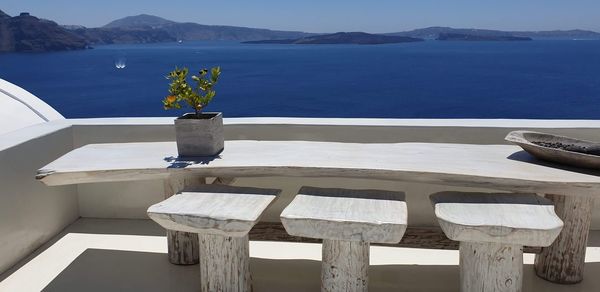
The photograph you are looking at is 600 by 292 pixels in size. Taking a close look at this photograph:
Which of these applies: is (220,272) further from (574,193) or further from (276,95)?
(276,95)

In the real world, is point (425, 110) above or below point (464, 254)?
below

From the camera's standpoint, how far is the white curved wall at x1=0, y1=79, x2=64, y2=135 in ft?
11.9

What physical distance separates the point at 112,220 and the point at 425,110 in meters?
37.4

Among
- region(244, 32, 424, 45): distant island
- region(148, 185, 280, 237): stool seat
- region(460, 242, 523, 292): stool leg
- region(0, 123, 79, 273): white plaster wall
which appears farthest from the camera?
region(244, 32, 424, 45): distant island

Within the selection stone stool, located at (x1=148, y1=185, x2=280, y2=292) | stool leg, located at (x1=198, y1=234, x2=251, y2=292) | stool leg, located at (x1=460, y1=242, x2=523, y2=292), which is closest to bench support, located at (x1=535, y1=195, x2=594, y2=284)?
stool leg, located at (x1=460, y1=242, x2=523, y2=292)

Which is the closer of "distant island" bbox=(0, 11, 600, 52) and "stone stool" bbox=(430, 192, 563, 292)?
"stone stool" bbox=(430, 192, 563, 292)

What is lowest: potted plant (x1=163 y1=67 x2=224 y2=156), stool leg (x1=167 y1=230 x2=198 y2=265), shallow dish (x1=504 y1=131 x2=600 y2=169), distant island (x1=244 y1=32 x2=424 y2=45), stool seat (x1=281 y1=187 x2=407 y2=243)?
stool leg (x1=167 y1=230 x2=198 y2=265)

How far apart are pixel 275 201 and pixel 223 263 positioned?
39 cm

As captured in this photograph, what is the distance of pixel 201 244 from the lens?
236cm

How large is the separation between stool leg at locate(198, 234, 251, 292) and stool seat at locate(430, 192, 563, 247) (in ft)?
2.79

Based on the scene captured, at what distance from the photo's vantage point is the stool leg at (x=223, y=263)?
2.33 metres

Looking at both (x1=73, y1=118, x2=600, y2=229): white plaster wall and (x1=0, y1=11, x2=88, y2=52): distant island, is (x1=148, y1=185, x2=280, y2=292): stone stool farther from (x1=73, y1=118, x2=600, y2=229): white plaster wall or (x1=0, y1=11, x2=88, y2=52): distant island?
(x1=0, y1=11, x2=88, y2=52): distant island

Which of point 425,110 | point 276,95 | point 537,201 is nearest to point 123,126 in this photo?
point 537,201

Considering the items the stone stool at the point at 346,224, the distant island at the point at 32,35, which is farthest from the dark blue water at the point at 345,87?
the stone stool at the point at 346,224
